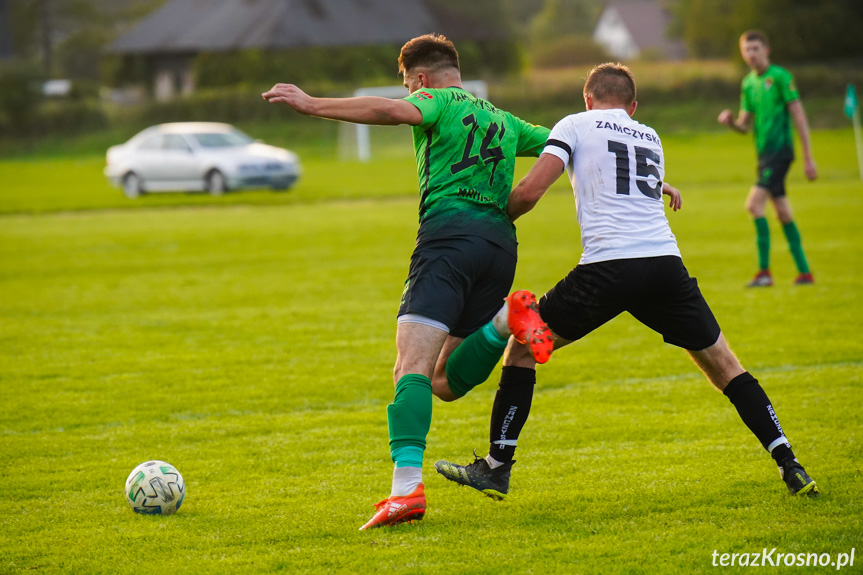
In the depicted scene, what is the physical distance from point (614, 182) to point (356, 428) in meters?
2.55

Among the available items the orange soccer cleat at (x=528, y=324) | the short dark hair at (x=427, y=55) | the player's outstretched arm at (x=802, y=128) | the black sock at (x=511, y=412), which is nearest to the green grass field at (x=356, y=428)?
the black sock at (x=511, y=412)

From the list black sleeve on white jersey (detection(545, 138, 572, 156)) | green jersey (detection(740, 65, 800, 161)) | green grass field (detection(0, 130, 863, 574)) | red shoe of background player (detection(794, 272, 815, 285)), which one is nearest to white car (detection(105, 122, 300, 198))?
green grass field (detection(0, 130, 863, 574))

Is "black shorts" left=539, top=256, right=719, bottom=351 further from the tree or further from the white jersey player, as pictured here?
the tree

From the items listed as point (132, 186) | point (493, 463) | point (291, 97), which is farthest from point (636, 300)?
point (132, 186)

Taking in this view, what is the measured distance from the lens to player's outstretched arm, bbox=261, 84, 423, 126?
4285 millimetres

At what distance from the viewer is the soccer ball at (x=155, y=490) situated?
484 centimetres

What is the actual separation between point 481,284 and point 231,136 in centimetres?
2496

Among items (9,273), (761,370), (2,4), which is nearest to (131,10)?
(2,4)

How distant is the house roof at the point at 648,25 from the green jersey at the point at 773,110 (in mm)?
96954

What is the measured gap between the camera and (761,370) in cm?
765

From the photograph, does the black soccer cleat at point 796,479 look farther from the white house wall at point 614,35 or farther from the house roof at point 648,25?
the white house wall at point 614,35

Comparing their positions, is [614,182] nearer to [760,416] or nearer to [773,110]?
[760,416]

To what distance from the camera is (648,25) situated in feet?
359

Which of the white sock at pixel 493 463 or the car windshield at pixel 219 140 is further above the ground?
the car windshield at pixel 219 140
